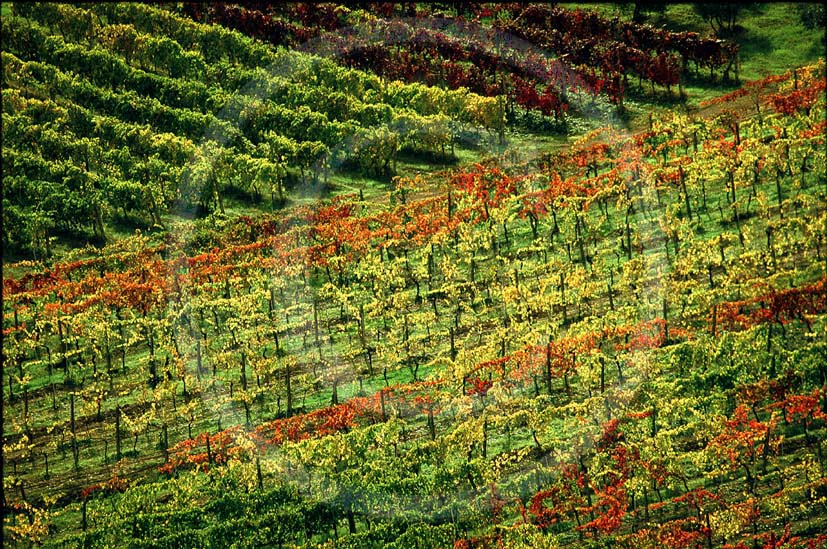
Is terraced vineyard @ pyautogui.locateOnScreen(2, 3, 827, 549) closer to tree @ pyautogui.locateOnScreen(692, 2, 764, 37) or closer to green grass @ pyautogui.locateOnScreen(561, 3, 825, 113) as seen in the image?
green grass @ pyautogui.locateOnScreen(561, 3, 825, 113)

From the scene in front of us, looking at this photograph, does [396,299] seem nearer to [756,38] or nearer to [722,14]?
[756,38]

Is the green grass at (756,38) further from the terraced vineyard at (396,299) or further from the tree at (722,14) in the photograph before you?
the terraced vineyard at (396,299)

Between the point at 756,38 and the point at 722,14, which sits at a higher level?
the point at 722,14

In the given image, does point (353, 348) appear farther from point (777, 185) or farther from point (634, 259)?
point (777, 185)

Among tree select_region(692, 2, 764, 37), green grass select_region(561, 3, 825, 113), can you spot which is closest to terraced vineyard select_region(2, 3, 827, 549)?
green grass select_region(561, 3, 825, 113)

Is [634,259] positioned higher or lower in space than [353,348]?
higher

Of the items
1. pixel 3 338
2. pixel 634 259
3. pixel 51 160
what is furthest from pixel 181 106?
pixel 634 259

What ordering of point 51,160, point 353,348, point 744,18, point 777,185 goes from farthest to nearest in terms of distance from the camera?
1. point 744,18
2. point 51,160
3. point 777,185
4. point 353,348

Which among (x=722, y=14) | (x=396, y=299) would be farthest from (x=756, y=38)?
(x=396, y=299)
